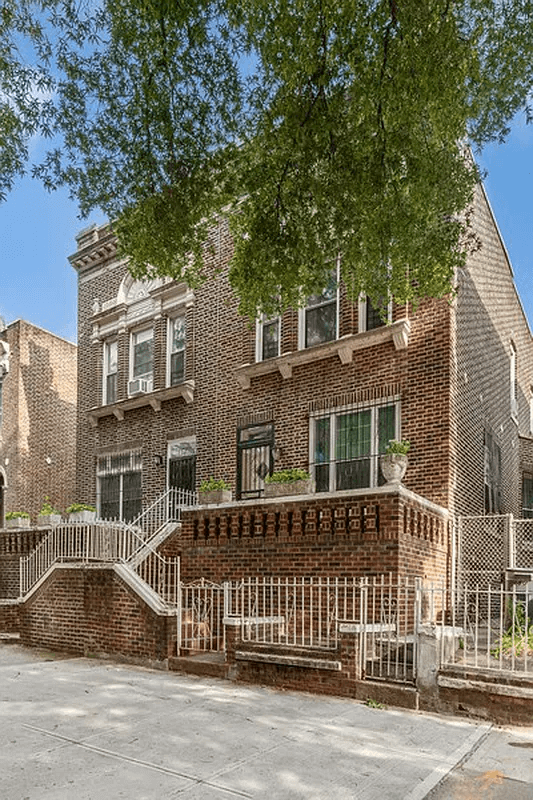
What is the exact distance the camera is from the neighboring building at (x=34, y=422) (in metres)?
25.6

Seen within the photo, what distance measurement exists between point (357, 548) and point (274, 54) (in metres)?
7.63

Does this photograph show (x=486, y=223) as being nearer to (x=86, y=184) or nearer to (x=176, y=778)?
(x=86, y=184)

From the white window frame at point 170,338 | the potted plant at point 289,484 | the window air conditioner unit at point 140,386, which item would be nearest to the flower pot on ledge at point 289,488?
the potted plant at point 289,484

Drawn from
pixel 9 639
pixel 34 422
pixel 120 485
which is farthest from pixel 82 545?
pixel 34 422

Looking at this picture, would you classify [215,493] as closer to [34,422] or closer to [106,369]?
[106,369]

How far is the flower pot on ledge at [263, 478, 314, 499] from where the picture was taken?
12.4 metres

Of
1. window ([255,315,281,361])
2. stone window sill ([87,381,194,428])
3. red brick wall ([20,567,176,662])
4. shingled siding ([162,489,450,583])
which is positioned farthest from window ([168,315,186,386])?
red brick wall ([20,567,176,662])

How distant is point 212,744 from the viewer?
266 inches

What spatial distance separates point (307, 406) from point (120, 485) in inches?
292

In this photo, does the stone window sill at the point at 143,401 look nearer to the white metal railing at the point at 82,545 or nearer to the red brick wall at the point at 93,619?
the white metal railing at the point at 82,545

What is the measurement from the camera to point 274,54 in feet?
23.3

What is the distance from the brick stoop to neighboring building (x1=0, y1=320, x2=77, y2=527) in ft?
52.9

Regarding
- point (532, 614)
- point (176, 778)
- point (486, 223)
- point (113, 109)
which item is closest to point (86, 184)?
point (113, 109)

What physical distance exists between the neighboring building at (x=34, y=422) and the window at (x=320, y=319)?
14516 mm
